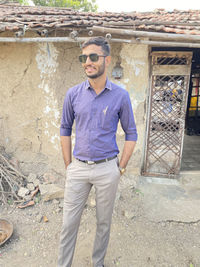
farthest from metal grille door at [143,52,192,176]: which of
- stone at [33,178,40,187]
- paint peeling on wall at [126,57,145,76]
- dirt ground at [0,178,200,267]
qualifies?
stone at [33,178,40,187]

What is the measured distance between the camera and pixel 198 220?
312cm

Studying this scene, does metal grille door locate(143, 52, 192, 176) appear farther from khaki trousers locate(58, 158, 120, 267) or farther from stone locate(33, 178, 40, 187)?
khaki trousers locate(58, 158, 120, 267)

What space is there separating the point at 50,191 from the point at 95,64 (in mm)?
2516

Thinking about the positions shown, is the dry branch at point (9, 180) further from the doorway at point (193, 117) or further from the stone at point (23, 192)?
the doorway at point (193, 117)

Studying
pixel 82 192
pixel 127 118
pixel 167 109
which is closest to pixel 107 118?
pixel 127 118

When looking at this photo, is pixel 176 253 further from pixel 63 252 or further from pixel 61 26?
pixel 61 26

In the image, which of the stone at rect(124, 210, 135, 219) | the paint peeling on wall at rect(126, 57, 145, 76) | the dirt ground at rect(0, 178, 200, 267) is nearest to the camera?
the dirt ground at rect(0, 178, 200, 267)

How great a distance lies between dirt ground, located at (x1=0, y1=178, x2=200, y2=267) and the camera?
95.5 inches

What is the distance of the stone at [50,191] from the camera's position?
3.40 m

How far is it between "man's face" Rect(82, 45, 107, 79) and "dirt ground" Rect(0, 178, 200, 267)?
7.27ft

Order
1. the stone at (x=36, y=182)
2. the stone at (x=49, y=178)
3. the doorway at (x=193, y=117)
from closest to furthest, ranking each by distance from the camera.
Result: the stone at (x=36, y=182) < the stone at (x=49, y=178) < the doorway at (x=193, y=117)

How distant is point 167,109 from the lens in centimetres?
417

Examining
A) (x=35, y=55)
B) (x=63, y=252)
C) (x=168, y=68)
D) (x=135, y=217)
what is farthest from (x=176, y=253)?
(x=35, y=55)

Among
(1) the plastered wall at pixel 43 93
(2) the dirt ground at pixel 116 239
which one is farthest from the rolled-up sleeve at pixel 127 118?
(1) the plastered wall at pixel 43 93
